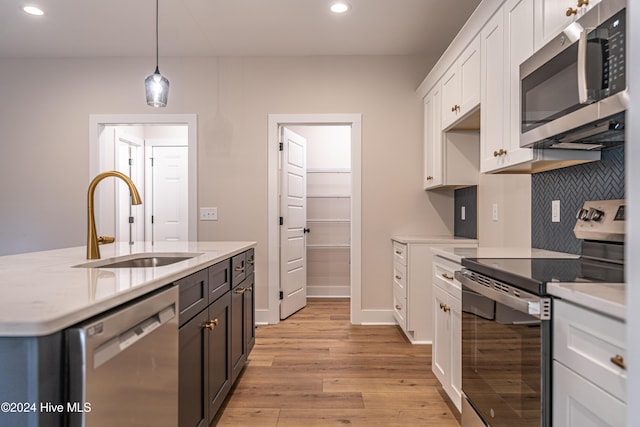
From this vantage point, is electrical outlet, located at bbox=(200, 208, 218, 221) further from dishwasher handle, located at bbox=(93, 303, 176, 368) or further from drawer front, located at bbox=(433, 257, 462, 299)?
dishwasher handle, located at bbox=(93, 303, 176, 368)

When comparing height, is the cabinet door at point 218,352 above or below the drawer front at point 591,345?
below

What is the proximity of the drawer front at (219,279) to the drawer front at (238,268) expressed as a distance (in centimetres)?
8

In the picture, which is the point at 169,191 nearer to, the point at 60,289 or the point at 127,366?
the point at 60,289

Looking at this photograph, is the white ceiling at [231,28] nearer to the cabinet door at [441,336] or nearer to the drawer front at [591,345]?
the cabinet door at [441,336]

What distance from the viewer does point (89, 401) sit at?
0.85 metres

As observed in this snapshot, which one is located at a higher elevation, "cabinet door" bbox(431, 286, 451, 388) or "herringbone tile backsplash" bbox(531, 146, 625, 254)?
"herringbone tile backsplash" bbox(531, 146, 625, 254)

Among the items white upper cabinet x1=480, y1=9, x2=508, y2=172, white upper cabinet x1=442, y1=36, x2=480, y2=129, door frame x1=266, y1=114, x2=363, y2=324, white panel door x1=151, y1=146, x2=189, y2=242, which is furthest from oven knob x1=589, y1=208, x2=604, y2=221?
white panel door x1=151, y1=146, x2=189, y2=242

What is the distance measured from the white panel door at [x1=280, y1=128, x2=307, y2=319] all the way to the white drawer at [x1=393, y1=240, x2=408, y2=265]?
1.11m

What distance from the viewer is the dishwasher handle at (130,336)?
0.88 m

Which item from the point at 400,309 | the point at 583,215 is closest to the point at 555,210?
the point at 583,215

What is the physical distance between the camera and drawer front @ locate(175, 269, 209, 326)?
4.71 feet

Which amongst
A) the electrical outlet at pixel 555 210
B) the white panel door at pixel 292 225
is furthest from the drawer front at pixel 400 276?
the electrical outlet at pixel 555 210

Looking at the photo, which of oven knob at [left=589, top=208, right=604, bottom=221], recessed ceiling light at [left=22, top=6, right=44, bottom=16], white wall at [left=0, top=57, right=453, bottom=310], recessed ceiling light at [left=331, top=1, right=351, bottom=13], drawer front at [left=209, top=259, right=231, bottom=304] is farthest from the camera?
white wall at [left=0, top=57, right=453, bottom=310]

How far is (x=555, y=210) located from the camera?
2.02 m
